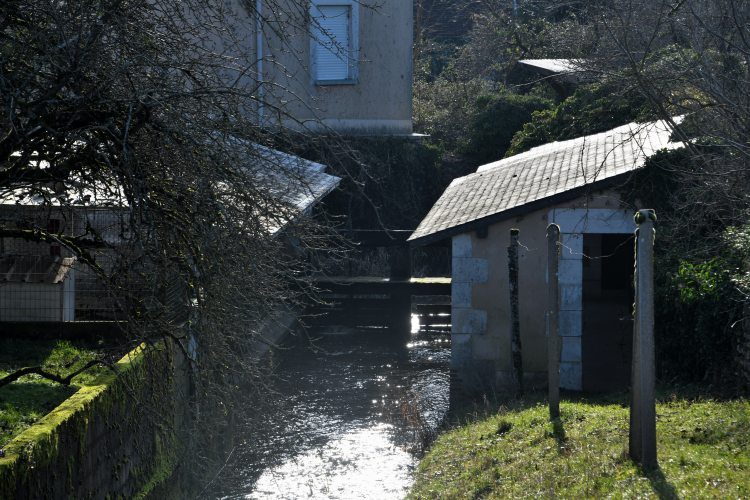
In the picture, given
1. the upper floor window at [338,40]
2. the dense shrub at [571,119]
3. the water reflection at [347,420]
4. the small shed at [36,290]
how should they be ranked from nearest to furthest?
the water reflection at [347,420]
the small shed at [36,290]
the dense shrub at [571,119]
the upper floor window at [338,40]

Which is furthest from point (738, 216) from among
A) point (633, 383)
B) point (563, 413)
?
point (633, 383)

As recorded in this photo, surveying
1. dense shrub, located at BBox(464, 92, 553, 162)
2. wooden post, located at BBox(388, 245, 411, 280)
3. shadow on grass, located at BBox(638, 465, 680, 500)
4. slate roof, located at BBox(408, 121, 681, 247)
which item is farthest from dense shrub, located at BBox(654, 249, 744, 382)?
dense shrub, located at BBox(464, 92, 553, 162)

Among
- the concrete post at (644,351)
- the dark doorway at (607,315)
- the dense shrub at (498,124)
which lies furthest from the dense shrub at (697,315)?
the dense shrub at (498,124)

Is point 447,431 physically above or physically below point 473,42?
below

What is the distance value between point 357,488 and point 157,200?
459cm

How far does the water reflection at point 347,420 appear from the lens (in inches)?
322

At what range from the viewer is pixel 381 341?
616 inches

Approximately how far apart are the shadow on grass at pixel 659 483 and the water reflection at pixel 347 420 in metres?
2.90

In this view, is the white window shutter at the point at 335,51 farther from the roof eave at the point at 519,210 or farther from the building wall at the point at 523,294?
the building wall at the point at 523,294

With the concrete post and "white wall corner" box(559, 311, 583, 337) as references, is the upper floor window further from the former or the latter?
the concrete post

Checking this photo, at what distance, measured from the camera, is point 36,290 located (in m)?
9.13

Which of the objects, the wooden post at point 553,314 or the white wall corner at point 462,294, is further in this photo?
the white wall corner at point 462,294

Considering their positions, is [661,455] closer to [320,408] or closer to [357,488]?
[357,488]

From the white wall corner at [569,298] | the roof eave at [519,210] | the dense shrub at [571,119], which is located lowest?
the white wall corner at [569,298]
